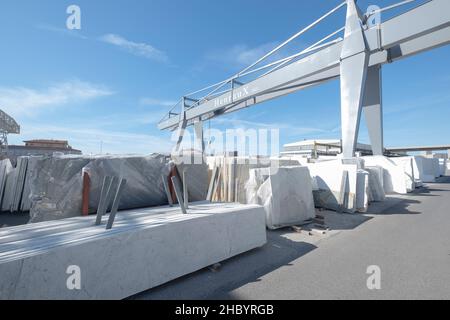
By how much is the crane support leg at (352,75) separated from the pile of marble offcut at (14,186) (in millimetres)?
10954

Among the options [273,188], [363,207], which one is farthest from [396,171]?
[273,188]

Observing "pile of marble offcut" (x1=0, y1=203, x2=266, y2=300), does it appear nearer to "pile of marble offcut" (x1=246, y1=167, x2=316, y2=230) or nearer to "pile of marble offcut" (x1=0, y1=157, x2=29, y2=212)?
"pile of marble offcut" (x1=246, y1=167, x2=316, y2=230)

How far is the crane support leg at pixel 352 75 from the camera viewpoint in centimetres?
830

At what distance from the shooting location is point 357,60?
328 inches

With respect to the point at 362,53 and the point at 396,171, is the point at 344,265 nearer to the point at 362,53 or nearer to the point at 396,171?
the point at 362,53

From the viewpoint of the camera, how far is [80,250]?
190 cm

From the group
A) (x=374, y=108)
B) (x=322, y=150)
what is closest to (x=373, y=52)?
(x=374, y=108)

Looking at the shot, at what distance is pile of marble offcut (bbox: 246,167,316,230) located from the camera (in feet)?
14.9

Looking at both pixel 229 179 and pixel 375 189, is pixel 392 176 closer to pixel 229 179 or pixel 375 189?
pixel 375 189

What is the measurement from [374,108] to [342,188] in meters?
7.73

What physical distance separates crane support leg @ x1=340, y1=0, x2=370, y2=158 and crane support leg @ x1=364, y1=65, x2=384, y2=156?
11.0ft

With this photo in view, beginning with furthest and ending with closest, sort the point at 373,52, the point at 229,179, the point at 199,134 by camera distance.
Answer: the point at 199,134
the point at 373,52
the point at 229,179

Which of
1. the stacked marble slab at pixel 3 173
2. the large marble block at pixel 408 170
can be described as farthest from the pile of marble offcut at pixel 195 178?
the large marble block at pixel 408 170

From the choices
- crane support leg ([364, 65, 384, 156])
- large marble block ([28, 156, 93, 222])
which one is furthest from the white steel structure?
large marble block ([28, 156, 93, 222])
